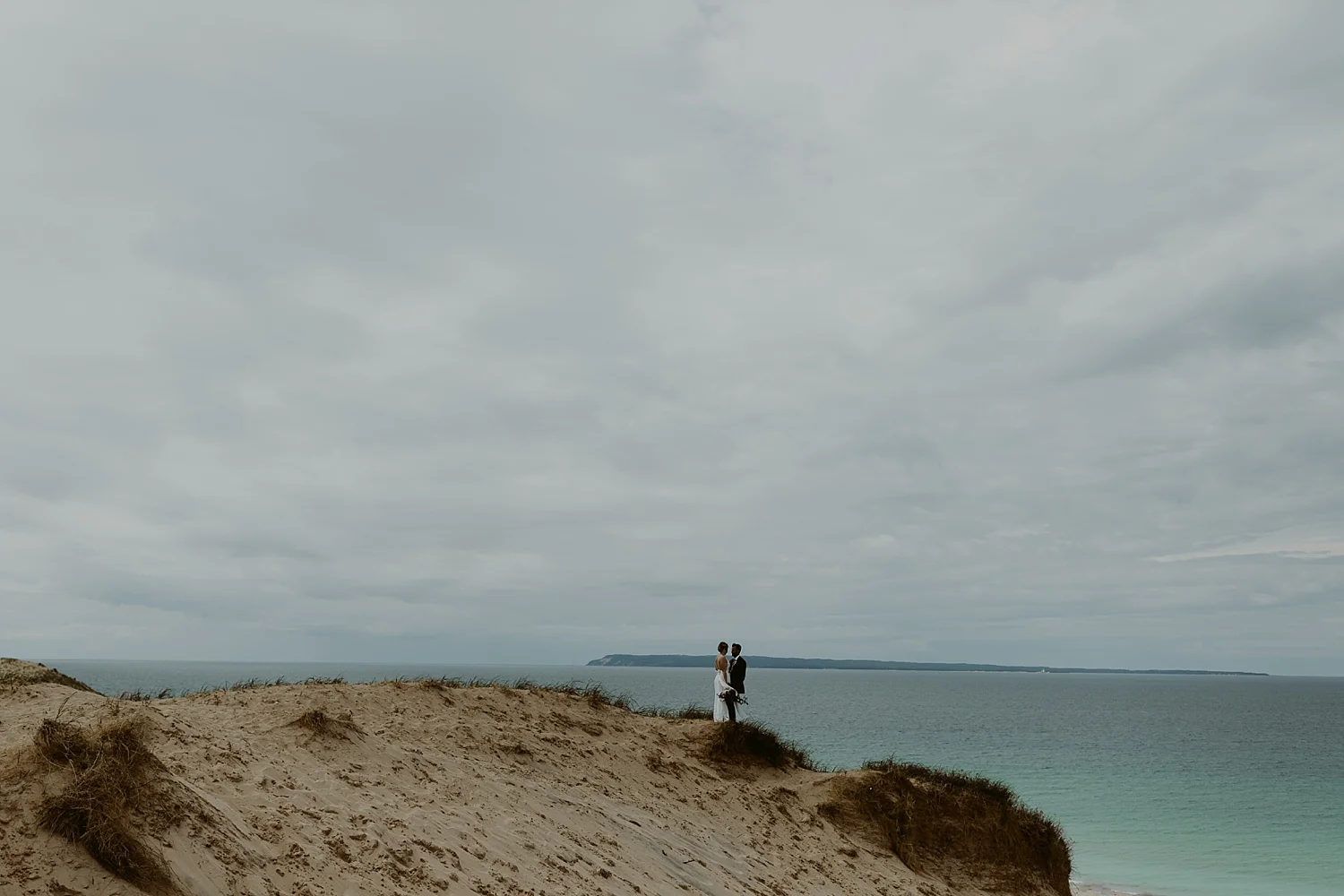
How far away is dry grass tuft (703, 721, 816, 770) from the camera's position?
17969mm

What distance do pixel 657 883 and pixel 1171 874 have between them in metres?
25.3

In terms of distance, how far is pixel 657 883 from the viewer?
12203mm

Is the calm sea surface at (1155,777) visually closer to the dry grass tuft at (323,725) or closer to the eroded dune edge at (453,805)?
the eroded dune edge at (453,805)

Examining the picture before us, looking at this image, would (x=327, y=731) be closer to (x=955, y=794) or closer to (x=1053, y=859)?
(x=955, y=794)

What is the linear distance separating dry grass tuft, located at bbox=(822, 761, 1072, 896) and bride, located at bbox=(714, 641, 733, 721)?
8.37ft

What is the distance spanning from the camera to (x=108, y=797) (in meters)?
7.62

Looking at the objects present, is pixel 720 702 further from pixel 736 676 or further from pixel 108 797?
pixel 108 797

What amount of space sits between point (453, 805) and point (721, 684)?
8048mm

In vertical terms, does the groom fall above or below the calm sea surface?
above

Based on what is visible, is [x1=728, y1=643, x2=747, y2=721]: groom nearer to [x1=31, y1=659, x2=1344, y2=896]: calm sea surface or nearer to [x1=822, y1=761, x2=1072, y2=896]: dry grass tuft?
[x1=822, y1=761, x2=1072, y2=896]: dry grass tuft

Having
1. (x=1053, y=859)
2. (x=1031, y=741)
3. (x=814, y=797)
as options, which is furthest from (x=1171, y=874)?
(x=1031, y=741)

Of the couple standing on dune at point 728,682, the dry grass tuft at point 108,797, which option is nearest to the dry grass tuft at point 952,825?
the couple standing on dune at point 728,682

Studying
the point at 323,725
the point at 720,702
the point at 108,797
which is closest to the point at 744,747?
the point at 720,702

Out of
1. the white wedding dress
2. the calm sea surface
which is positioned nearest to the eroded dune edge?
the white wedding dress
